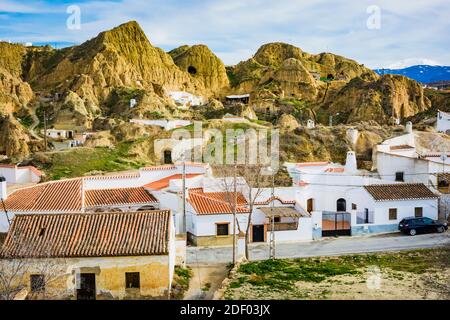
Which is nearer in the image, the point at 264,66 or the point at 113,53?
the point at 113,53

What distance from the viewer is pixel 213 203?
25.7 meters

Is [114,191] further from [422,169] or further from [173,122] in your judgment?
[173,122]

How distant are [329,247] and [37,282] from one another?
12.9 meters

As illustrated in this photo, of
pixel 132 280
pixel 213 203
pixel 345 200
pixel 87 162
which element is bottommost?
pixel 132 280

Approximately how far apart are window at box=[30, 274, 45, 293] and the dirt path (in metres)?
4.37

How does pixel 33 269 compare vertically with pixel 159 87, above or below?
below

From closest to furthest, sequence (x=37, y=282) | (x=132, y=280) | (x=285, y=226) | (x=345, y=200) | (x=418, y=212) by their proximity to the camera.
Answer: (x=37, y=282)
(x=132, y=280)
(x=285, y=226)
(x=418, y=212)
(x=345, y=200)

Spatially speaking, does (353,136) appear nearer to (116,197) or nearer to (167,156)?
(167,156)

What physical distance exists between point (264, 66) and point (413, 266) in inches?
3319

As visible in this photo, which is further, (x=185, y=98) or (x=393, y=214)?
(x=185, y=98)

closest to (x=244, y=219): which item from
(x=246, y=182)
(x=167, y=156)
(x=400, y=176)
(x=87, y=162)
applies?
(x=246, y=182)

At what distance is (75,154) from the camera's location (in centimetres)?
3884

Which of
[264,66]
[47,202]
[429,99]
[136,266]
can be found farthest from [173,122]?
[264,66]

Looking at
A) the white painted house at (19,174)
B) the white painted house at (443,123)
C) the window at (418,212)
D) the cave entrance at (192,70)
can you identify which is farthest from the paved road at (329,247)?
the cave entrance at (192,70)
